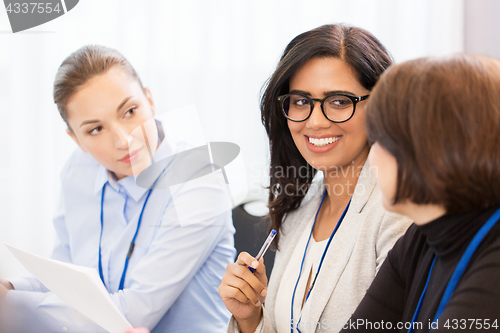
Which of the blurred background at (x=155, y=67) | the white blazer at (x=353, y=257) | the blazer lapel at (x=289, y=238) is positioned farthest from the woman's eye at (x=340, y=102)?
the blurred background at (x=155, y=67)

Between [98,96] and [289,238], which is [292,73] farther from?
[98,96]

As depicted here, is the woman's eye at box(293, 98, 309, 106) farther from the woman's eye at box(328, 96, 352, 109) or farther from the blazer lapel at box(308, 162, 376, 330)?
the blazer lapel at box(308, 162, 376, 330)

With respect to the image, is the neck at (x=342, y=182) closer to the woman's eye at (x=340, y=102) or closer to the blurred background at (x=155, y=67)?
the woman's eye at (x=340, y=102)

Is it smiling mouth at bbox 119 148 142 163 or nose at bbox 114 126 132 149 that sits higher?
nose at bbox 114 126 132 149

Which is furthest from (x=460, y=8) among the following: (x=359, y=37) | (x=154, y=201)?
(x=154, y=201)

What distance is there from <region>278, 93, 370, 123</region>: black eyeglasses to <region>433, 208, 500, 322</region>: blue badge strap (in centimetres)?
51

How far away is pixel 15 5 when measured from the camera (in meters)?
1.74

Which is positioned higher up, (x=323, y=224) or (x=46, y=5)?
(x=46, y=5)

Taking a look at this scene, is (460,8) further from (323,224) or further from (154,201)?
(154,201)

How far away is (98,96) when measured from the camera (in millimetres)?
1182

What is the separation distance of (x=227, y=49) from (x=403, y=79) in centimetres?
155

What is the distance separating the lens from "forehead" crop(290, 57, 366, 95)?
97cm

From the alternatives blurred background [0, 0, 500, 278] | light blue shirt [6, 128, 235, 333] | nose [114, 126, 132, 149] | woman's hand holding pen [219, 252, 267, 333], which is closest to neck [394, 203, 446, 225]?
woman's hand holding pen [219, 252, 267, 333]

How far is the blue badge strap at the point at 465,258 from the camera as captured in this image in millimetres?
503
